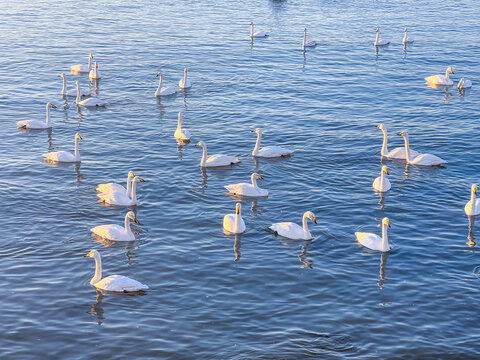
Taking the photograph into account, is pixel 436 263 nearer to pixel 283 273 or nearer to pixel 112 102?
pixel 283 273

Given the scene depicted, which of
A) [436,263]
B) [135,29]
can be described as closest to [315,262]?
[436,263]

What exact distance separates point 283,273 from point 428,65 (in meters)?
35.0

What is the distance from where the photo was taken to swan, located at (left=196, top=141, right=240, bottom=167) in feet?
129

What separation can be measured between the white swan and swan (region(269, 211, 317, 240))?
18.3 ft

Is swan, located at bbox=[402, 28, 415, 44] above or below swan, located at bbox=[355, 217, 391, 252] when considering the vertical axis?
above

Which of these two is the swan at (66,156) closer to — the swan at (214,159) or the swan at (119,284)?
the swan at (214,159)

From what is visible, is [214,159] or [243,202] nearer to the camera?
[243,202]

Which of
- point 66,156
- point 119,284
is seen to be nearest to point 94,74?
point 66,156

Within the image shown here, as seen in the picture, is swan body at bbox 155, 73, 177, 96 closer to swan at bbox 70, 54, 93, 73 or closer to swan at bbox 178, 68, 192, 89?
swan at bbox 178, 68, 192, 89

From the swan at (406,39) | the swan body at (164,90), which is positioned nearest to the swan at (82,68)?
the swan body at (164,90)

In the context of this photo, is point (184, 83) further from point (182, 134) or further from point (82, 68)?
point (182, 134)

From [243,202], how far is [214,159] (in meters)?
4.62

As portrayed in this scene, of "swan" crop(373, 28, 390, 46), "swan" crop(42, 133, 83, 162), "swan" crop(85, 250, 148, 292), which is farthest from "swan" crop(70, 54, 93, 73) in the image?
"swan" crop(85, 250, 148, 292)

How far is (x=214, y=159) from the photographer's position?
39.2 m
